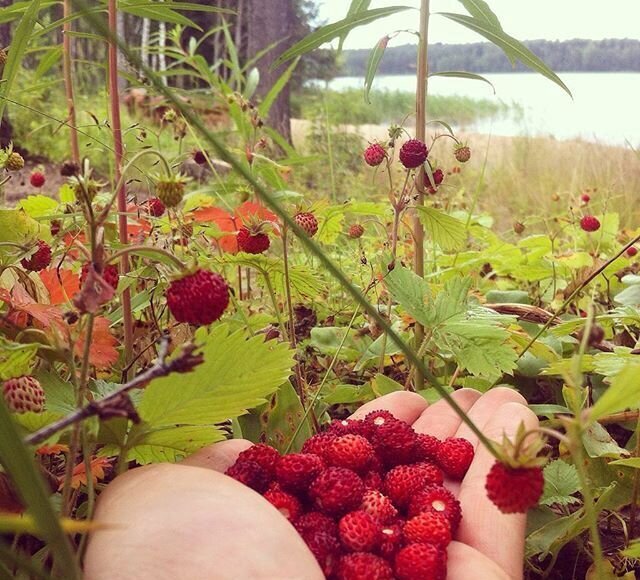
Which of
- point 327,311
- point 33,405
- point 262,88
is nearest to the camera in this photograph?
point 33,405

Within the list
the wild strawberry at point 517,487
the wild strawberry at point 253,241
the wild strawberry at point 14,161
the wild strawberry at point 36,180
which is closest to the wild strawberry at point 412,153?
the wild strawberry at point 253,241

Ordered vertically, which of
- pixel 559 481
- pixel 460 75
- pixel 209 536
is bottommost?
pixel 559 481

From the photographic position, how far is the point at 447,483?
2.31 ft

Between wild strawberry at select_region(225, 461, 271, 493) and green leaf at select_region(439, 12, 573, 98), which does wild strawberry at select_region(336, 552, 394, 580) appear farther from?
green leaf at select_region(439, 12, 573, 98)

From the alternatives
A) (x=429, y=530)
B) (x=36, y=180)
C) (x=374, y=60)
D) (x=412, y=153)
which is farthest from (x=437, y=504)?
(x=36, y=180)

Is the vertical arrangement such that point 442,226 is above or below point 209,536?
above

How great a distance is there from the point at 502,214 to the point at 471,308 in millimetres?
2598

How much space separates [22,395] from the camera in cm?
48

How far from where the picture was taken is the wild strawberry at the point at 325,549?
56 centimetres

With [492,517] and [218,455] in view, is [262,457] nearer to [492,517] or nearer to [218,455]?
[218,455]

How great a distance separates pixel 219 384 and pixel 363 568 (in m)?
0.18

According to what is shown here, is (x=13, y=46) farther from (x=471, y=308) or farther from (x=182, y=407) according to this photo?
(x=471, y=308)

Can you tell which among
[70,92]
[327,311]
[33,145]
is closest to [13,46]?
[70,92]

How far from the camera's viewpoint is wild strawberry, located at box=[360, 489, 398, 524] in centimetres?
62
